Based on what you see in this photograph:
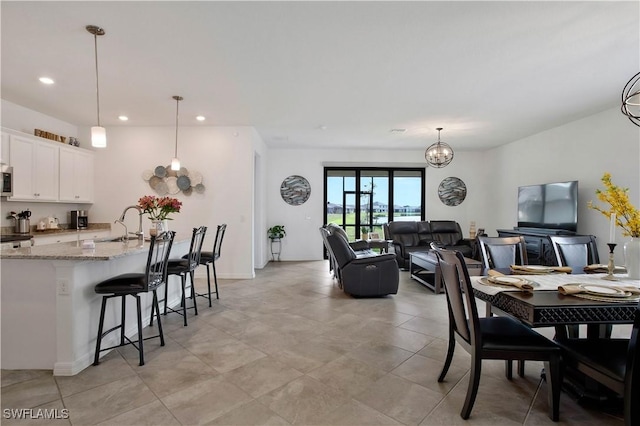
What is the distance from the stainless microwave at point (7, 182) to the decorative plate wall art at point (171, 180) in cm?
174

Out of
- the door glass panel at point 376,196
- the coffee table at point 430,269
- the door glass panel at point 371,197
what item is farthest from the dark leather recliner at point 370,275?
the door glass panel at point 376,196

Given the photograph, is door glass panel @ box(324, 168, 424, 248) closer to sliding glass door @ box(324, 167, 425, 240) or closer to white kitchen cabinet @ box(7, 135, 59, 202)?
sliding glass door @ box(324, 167, 425, 240)

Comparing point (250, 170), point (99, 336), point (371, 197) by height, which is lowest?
point (99, 336)

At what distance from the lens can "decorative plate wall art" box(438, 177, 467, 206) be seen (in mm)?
8094

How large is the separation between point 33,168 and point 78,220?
1216 mm

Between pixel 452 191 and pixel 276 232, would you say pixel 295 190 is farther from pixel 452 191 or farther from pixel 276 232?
pixel 452 191

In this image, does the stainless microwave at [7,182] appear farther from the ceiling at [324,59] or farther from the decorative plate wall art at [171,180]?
the decorative plate wall art at [171,180]

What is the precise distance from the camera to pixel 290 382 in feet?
7.50

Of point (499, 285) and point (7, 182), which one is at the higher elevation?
point (7, 182)

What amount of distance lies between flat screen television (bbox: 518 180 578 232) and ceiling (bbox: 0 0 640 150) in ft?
4.00

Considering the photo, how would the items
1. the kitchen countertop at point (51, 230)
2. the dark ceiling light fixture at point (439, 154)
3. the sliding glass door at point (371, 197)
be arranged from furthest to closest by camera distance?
the sliding glass door at point (371, 197), the dark ceiling light fixture at point (439, 154), the kitchen countertop at point (51, 230)

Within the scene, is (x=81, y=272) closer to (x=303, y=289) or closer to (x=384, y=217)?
(x=303, y=289)

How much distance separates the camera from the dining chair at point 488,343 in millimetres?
1788

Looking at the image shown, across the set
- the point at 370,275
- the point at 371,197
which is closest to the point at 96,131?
the point at 370,275
